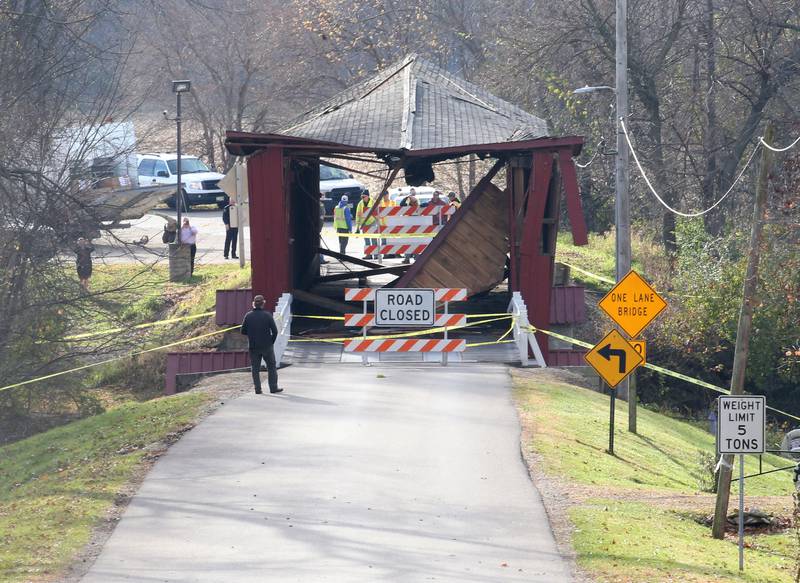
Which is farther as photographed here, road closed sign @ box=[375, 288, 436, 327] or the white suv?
the white suv

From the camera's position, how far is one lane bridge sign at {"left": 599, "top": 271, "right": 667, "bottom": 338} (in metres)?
19.2

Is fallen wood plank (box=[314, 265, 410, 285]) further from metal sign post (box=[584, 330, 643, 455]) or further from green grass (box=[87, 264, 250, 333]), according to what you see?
metal sign post (box=[584, 330, 643, 455])

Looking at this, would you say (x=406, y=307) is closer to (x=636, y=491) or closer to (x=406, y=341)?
(x=406, y=341)

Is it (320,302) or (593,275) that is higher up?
(593,275)

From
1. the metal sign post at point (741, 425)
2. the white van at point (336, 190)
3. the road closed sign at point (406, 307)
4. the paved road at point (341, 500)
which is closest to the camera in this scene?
the paved road at point (341, 500)

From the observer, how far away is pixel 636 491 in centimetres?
1567

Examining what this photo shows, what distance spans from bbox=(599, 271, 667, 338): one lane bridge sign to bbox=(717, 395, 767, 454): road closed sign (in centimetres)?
582

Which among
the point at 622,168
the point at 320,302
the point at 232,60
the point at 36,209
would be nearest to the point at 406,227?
the point at 320,302

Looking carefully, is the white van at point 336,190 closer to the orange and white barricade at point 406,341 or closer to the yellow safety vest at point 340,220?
→ the yellow safety vest at point 340,220

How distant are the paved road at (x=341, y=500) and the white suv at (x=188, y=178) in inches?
1318

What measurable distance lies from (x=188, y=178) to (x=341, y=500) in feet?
132

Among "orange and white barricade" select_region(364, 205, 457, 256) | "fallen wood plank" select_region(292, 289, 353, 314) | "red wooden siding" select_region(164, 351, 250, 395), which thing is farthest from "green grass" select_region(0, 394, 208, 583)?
"orange and white barricade" select_region(364, 205, 457, 256)

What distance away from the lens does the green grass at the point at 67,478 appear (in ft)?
38.9

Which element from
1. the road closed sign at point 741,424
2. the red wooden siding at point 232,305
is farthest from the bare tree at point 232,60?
the road closed sign at point 741,424
